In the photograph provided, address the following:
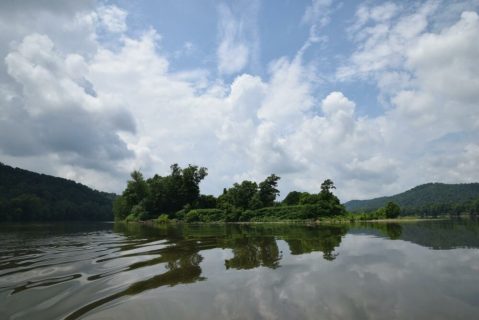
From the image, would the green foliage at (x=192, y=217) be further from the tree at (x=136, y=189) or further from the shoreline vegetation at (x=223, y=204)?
the tree at (x=136, y=189)

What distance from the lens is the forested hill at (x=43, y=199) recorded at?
11387cm

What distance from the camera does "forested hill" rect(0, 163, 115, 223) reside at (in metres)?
114

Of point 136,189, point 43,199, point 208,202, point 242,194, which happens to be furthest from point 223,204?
point 43,199

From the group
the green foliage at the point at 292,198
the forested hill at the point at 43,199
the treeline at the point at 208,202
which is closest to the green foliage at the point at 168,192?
the treeline at the point at 208,202

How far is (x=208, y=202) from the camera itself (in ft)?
359

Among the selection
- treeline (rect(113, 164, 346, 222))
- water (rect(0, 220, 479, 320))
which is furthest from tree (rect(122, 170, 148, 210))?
water (rect(0, 220, 479, 320))

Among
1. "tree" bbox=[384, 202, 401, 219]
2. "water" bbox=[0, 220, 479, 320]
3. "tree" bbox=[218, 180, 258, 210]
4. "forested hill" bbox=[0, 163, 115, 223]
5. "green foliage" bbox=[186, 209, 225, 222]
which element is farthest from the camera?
"forested hill" bbox=[0, 163, 115, 223]

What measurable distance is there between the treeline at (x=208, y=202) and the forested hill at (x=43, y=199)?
29.8 metres

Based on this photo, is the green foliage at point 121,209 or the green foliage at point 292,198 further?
the green foliage at point 121,209

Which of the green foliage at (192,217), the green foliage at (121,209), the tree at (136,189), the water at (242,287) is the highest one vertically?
the tree at (136,189)

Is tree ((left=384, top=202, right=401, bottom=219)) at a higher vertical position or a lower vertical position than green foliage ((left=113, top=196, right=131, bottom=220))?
lower

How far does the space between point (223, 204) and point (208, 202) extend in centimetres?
1388

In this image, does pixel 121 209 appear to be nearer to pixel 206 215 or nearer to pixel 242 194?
pixel 206 215

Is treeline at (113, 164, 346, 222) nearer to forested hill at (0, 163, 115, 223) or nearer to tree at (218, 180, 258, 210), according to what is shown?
tree at (218, 180, 258, 210)
